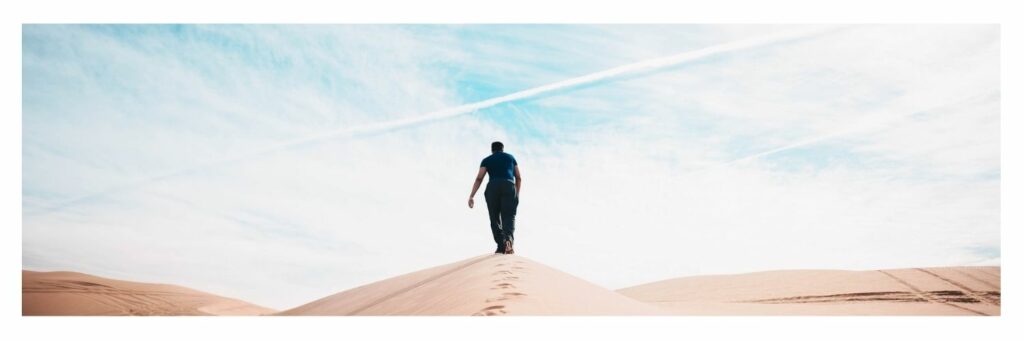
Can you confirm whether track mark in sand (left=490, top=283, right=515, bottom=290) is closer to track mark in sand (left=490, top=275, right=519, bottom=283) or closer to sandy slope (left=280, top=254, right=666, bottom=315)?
sandy slope (left=280, top=254, right=666, bottom=315)

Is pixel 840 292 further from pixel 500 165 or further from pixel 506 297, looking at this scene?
pixel 506 297

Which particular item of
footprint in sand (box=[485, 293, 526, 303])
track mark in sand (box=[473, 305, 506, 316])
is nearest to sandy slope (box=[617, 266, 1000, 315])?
footprint in sand (box=[485, 293, 526, 303])

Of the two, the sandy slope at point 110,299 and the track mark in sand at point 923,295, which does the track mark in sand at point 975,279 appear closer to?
the track mark in sand at point 923,295

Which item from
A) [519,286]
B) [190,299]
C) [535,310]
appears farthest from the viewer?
[190,299]

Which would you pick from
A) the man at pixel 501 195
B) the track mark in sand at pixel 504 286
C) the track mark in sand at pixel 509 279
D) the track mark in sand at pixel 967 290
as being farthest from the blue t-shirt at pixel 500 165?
the track mark in sand at pixel 967 290

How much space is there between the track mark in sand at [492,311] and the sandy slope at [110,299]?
23.7ft

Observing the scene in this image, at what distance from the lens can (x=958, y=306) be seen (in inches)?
374

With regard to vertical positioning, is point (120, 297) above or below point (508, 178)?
below

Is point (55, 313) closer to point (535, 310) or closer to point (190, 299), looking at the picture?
point (190, 299)

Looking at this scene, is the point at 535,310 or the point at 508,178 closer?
the point at 535,310

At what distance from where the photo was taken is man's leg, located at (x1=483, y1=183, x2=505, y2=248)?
8.66m

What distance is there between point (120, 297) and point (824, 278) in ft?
36.4

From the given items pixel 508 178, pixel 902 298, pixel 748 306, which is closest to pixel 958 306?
pixel 902 298

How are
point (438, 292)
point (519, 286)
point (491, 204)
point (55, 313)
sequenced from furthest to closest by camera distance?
point (55, 313), point (491, 204), point (438, 292), point (519, 286)
